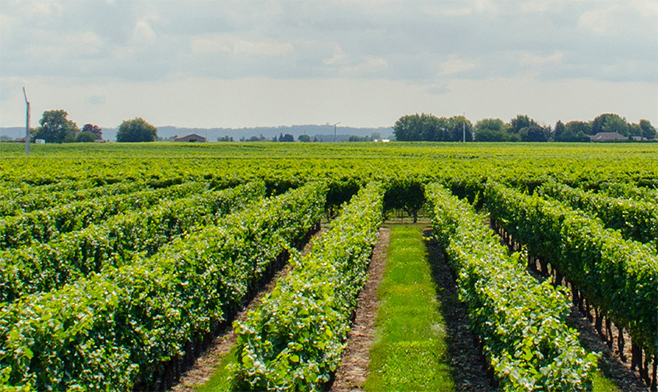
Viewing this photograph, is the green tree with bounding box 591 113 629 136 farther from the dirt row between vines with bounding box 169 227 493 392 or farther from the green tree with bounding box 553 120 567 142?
the dirt row between vines with bounding box 169 227 493 392

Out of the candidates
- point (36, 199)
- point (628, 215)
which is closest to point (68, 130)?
point (36, 199)

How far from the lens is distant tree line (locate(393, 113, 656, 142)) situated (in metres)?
136

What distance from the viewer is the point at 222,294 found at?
12.6 metres

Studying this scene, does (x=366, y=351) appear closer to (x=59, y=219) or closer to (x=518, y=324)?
(x=518, y=324)

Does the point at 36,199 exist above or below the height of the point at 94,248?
above

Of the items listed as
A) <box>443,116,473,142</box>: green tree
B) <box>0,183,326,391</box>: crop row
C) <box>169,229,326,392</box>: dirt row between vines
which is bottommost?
<box>169,229,326,392</box>: dirt row between vines

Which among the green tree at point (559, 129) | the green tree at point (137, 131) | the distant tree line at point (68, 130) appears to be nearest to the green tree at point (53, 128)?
the distant tree line at point (68, 130)

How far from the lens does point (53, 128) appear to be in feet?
495

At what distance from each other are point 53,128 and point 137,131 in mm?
22594

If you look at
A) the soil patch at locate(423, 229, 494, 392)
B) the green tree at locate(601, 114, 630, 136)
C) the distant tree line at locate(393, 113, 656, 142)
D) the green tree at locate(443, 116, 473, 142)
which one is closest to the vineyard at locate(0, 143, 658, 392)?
the soil patch at locate(423, 229, 494, 392)

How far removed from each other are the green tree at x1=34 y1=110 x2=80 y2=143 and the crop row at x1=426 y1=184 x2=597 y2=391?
506ft

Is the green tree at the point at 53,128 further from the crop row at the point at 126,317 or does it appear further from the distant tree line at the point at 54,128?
the crop row at the point at 126,317

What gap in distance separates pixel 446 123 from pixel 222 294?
13616 centimetres

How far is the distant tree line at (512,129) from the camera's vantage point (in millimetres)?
135625
